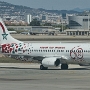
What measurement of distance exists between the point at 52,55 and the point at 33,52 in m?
2.31

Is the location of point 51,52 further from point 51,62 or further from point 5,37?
point 5,37

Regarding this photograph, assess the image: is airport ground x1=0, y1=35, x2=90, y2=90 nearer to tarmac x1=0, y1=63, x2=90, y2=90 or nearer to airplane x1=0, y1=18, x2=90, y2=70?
tarmac x1=0, y1=63, x2=90, y2=90

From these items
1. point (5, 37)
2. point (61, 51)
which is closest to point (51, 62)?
point (61, 51)

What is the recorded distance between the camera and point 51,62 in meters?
69.4

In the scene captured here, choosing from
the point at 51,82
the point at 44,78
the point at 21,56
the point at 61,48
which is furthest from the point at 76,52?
the point at 51,82

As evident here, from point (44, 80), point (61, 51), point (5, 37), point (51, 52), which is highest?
point (5, 37)

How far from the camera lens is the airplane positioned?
69125mm

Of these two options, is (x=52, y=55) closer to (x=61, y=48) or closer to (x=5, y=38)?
(x=61, y=48)

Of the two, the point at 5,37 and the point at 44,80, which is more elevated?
the point at 5,37

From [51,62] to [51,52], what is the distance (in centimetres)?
173

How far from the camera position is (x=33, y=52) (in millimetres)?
71188

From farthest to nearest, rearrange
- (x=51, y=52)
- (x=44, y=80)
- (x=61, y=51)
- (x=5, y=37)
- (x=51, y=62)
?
(x=5, y=37) → (x=51, y=52) → (x=61, y=51) → (x=51, y=62) → (x=44, y=80)

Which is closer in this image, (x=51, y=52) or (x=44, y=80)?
(x=44, y=80)

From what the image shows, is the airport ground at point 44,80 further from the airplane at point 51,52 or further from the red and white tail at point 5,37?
the red and white tail at point 5,37
